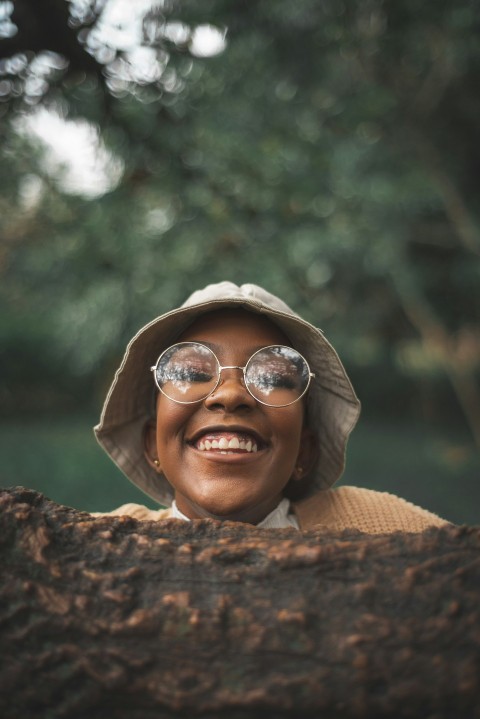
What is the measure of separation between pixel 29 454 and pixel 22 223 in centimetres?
378

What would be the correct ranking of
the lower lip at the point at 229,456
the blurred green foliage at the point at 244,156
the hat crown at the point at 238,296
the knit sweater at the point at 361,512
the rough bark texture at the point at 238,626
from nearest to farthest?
1. the rough bark texture at the point at 238,626
2. the lower lip at the point at 229,456
3. the hat crown at the point at 238,296
4. the knit sweater at the point at 361,512
5. the blurred green foliage at the point at 244,156

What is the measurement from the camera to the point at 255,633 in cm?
93

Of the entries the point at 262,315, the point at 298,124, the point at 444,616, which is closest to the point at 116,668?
the point at 444,616

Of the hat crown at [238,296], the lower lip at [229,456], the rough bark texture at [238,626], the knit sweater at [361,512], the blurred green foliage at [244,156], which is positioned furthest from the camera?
the blurred green foliage at [244,156]

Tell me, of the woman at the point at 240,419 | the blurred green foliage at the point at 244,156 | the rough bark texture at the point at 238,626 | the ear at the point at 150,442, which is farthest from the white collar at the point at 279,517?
the blurred green foliage at the point at 244,156

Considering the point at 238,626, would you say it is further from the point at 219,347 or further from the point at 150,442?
the point at 150,442

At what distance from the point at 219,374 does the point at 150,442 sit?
0.43m

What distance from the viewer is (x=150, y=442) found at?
6.70ft

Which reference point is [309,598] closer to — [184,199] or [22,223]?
[184,199]

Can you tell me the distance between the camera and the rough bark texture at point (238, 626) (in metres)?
0.90

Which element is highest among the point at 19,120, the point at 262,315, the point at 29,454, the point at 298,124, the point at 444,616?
the point at 298,124

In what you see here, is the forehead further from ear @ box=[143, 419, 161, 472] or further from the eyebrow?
ear @ box=[143, 419, 161, 472]

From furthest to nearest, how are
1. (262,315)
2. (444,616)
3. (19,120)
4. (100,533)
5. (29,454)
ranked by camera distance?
1. (29,454)
2. (19,120)
3. (262,315)
4. (100,533)
5. (444,616)

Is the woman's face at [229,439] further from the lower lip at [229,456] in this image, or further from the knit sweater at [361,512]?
the knit sweater at [361,512]
